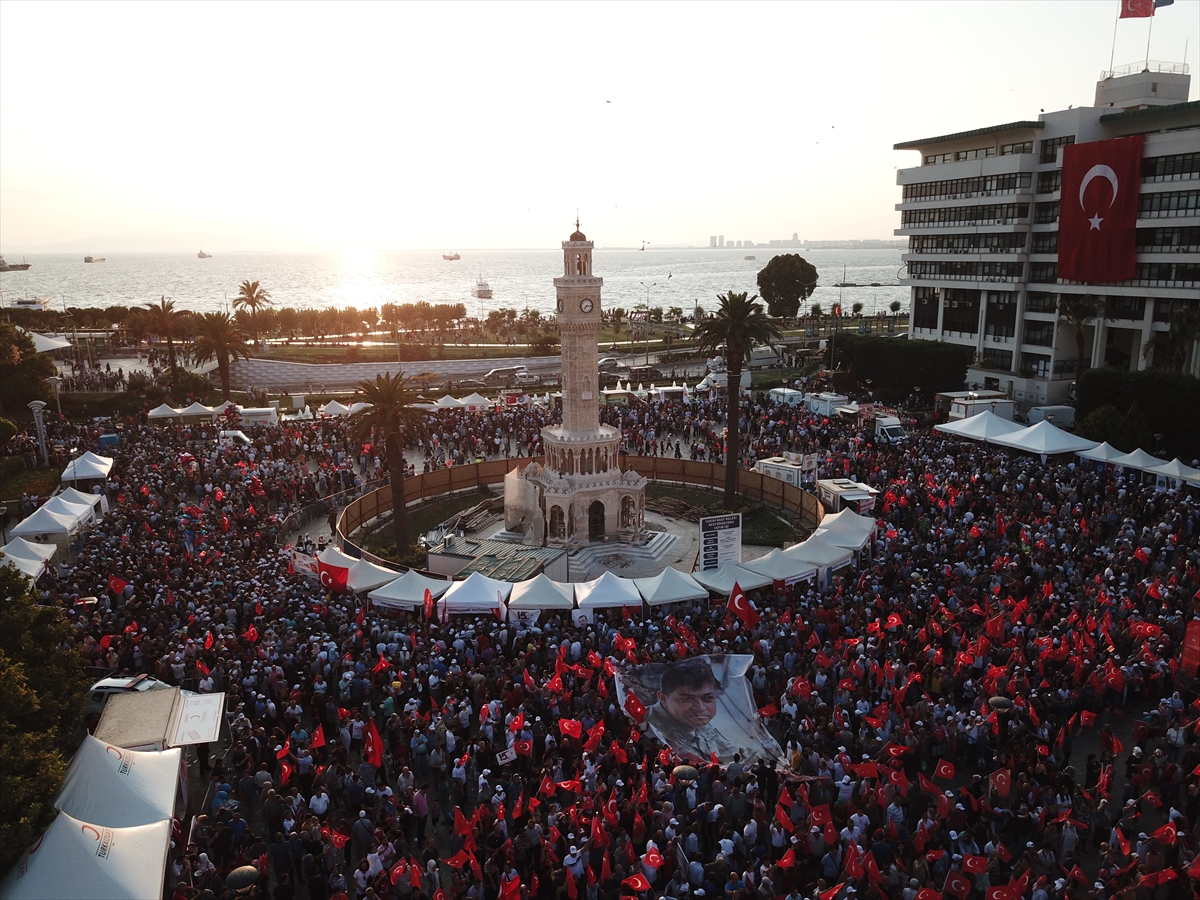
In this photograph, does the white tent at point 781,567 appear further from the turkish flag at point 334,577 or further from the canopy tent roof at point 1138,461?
the canopy tent roof at point 1138,461

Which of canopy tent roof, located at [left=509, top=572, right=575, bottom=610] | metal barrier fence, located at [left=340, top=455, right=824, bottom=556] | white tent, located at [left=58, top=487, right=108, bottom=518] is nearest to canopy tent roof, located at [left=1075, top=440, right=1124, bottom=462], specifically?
metal barrier fence, located at [left=340, top=455, right=824, bottom=556]

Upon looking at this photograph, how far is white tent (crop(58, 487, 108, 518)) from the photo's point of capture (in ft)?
110

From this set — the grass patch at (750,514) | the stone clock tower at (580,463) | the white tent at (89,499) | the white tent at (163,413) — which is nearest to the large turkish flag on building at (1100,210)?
the grass patch at (750,514)

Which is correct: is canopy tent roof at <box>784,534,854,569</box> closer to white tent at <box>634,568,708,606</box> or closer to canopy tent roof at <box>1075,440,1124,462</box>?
white tent at <box>634,568,708,606</box>

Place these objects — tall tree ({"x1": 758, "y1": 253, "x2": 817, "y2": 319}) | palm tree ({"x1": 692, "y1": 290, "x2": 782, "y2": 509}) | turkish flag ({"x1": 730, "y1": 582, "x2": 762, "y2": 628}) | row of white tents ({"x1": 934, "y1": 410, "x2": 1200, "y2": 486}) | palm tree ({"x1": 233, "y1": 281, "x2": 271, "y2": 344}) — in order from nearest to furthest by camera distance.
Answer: turkish flag ({"x1": 730, "y1": 582, "x2": 762, "y2": 628}) < row of white tents ({"x1": 934, "y1": 410, "x2": 1200, "y2": 486}) < palm tree ({"x1": 692, "y1": 290, "x2": 782, "y2": 509}) < palm tree ({"x1": 233, "y1": 281, "x2": 271, "y2": 344}) < tall tree ({"x1": 758, "y1": 253, "x2": 817, "y2": 319})

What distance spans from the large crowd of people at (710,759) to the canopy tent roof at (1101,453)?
545 centimetres

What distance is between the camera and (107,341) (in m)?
96.4

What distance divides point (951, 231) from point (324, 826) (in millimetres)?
67361

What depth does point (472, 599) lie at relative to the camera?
80.7 ft

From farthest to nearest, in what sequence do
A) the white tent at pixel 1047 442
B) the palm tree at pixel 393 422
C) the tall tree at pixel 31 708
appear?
1. the white tent at pixel 1047 442
2. the palm tree at pixel 393 422
3. the tall tree at pixel 31 708

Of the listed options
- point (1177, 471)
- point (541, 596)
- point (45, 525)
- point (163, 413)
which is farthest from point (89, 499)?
point (1177, 471)

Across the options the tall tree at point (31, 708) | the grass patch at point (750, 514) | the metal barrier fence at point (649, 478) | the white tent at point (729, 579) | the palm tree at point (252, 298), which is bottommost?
the grass patch at point (750, 514)

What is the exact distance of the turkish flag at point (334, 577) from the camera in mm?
26359

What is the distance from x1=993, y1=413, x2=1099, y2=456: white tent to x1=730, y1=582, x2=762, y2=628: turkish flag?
2214 cm
